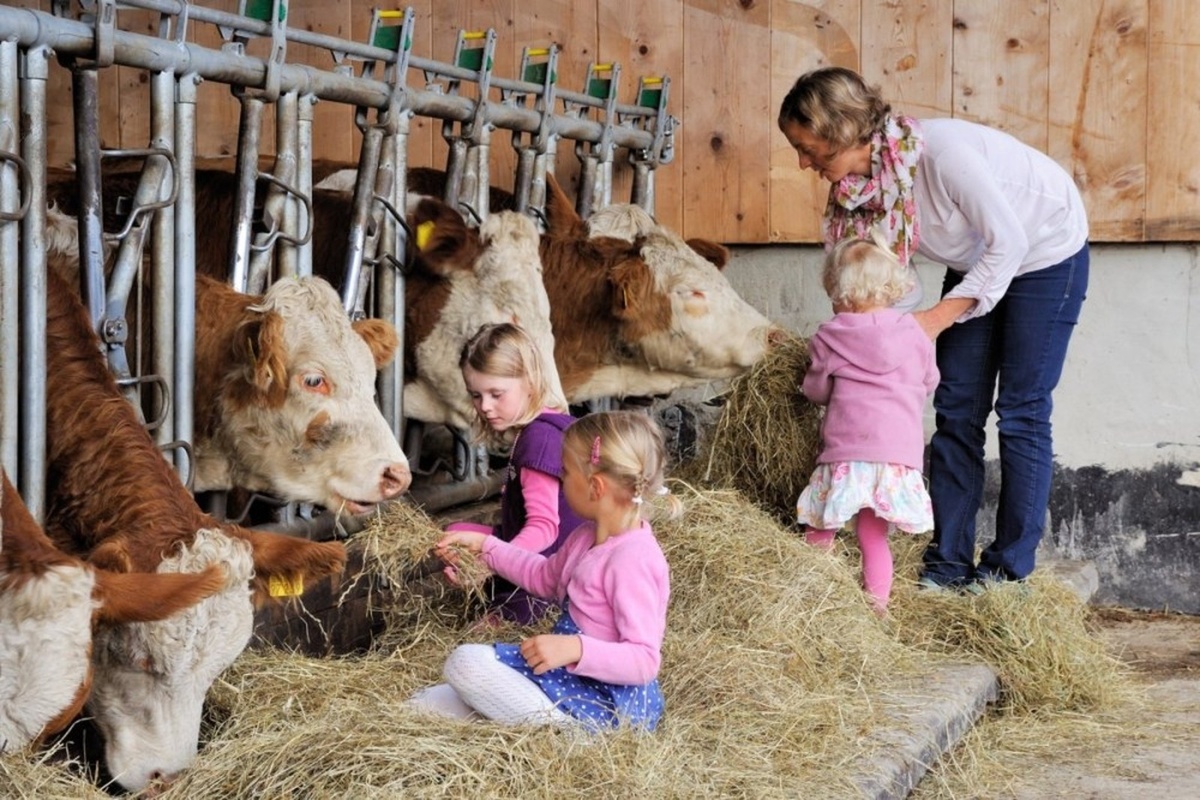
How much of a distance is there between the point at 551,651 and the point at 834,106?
2.30m

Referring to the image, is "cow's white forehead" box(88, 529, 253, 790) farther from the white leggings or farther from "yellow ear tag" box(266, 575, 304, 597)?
the white leggings

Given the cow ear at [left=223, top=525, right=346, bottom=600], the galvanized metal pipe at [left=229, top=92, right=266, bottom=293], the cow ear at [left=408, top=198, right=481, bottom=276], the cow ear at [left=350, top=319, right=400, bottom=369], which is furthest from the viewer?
the cow ear at [left=408, top=198, right=481, bottom=276]

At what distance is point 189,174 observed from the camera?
4398 millimetres

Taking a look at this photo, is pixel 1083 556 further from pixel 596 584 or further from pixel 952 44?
pixel 596 584

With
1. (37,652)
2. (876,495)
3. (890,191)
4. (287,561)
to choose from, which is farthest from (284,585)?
(890,191)

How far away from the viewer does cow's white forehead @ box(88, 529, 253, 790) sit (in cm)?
330

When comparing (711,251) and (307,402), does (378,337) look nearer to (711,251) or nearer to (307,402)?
(307,402)

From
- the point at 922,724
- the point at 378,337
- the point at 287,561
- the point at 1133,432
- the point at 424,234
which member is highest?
the point at 424,234

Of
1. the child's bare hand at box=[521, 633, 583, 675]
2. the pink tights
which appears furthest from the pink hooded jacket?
the child's bare hand at box=[521, 633, 583, 675]

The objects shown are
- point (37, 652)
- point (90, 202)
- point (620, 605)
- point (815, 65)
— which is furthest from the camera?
point (815, 65)

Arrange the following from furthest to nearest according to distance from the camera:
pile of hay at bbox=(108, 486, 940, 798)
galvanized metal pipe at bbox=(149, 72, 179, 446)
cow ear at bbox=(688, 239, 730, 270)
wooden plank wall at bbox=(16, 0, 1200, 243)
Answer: cow ear at bbox=(688, 239, 730, 270), wooden plank wall at bbox=(16, 0, 1200, 243), galvanized metal pipe at bbox=(149, 72, 179, 446), pile of hay at bbox=(108, 486, 940, 798)

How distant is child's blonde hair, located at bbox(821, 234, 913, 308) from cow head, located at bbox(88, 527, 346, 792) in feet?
7.35

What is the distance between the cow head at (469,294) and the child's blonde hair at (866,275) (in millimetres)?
1062

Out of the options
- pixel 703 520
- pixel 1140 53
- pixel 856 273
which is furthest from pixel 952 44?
pixel 703 520
